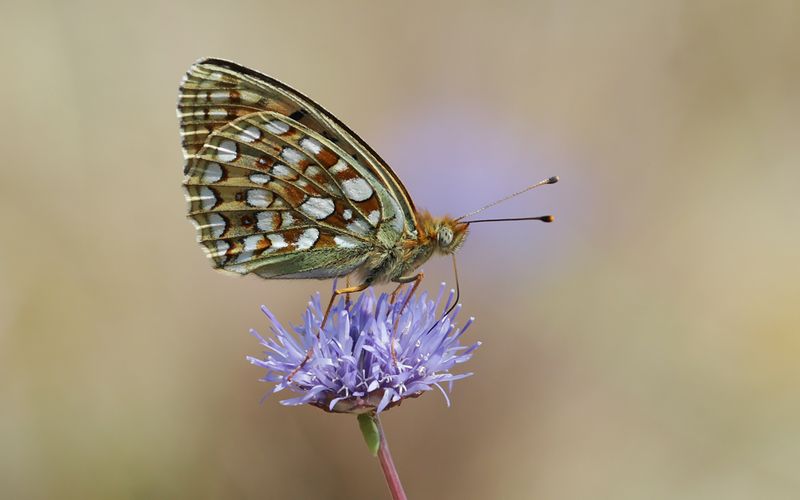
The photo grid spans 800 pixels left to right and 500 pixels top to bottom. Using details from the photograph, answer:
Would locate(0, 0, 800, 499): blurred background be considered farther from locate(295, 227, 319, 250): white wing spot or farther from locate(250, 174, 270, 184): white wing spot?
locate(250, 174, 270, 184): white wing spot

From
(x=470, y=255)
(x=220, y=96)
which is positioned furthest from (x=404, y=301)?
(x=470, y=255)

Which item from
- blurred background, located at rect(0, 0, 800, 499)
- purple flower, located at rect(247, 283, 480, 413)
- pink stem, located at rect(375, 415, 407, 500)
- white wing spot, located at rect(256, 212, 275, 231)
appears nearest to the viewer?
pink stem, located at rect(375, 415, 407, 500)

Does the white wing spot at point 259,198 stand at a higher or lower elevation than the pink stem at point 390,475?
higher

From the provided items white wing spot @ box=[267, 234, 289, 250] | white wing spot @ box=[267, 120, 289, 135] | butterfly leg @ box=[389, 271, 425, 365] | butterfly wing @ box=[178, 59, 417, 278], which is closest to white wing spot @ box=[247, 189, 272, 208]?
butterfly wing @ box=[178, 59, 417, 278]

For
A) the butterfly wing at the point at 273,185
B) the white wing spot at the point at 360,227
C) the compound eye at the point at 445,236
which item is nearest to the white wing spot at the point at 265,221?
the butterfly wing at the point at 273,185

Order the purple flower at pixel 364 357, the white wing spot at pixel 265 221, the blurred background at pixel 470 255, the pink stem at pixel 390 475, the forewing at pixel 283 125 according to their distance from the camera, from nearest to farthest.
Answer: the pink stem at pixel 390 475 → the purple flower at pixel 364 357 → the forewing at pixel 283 125 → the white wing spot at pixel 265 221 → the blurred background at pixel 470 255

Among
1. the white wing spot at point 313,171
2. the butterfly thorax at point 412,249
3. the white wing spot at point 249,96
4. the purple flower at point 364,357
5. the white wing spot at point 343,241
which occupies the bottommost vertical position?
the purple flower at point 364,357

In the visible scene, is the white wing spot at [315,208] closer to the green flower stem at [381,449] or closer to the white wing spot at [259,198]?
the white wing spot at [259,198]
